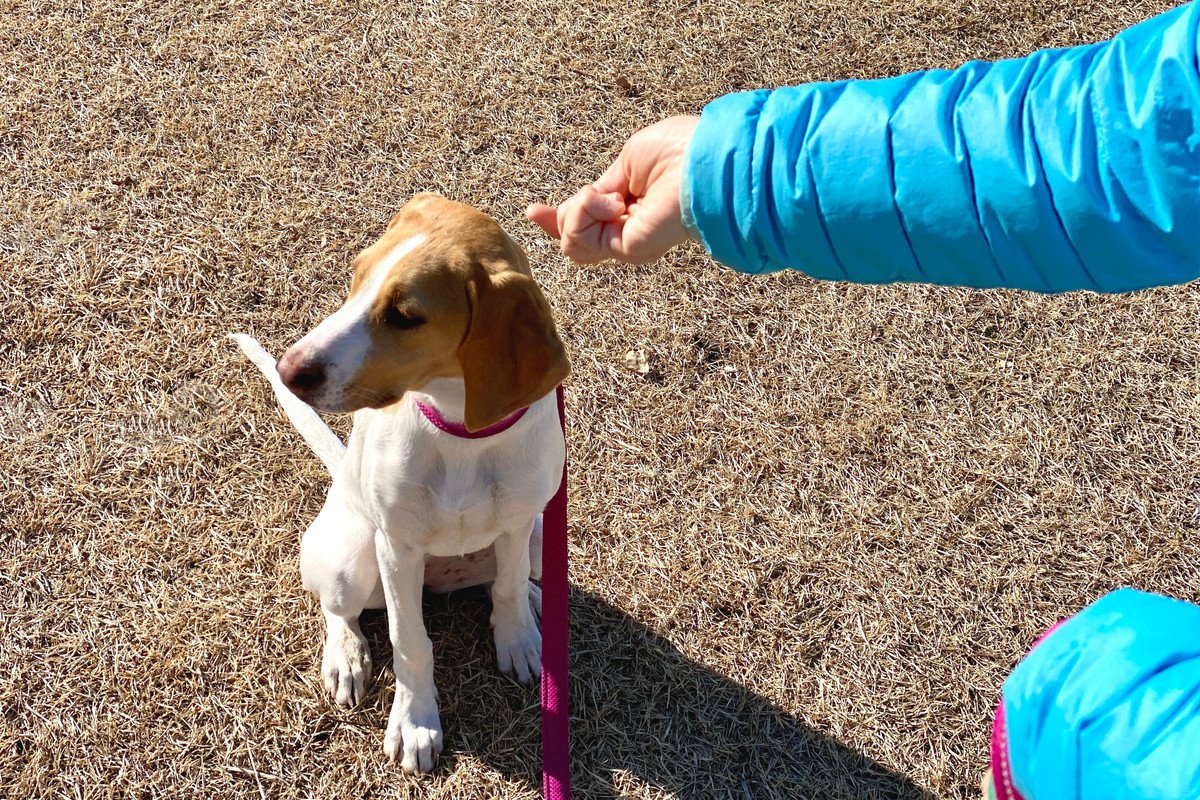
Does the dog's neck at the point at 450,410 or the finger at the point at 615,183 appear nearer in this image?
the finger at the point at 615,183

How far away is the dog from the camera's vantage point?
7.29 ft

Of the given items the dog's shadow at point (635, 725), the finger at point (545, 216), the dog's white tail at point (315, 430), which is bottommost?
the dog's shadow at point (635, 725)

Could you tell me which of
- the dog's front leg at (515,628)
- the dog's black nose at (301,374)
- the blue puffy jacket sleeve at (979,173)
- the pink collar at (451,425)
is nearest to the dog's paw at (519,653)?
the dog's front leg at (515,628)

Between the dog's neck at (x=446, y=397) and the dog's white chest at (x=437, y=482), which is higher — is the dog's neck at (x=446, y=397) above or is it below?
above

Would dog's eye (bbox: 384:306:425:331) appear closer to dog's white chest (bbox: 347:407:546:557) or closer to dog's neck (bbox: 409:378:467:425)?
dog's neck (bbox: 409:378:467:425)

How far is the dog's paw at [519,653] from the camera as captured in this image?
3385 millimetres

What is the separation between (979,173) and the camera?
5.73 ft

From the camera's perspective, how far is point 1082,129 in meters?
1.66

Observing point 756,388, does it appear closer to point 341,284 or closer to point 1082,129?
point 341,284

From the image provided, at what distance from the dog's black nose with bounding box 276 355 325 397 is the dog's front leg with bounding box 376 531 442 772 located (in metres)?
0.69

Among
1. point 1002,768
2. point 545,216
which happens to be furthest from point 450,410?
point 1002,768

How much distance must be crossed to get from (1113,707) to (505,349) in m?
1.36

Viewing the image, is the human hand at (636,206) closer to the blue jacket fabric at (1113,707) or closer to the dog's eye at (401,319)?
the dog's eye at (401,319)

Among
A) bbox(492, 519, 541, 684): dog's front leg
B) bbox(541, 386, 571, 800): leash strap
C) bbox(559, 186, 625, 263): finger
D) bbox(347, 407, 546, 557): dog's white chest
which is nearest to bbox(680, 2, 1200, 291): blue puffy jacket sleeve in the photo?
bbox(559, 186, 625, 263): finger
